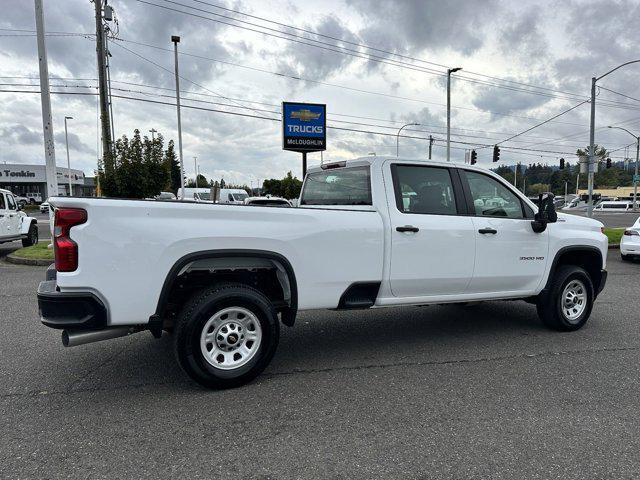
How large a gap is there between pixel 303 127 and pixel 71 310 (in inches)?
729

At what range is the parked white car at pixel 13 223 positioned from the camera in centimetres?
1286

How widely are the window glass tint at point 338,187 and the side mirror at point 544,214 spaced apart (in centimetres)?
199

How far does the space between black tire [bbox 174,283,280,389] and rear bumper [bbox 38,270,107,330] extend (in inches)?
23.4

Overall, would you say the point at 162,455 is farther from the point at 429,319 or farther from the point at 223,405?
the point at 429,319

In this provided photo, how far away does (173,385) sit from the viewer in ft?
12.6

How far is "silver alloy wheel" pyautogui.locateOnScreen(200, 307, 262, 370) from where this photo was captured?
3672 millimetres

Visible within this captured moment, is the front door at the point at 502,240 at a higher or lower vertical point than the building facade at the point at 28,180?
lower

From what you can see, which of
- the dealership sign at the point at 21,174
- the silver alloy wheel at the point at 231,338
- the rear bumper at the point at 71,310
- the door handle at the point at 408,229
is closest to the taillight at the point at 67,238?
the rear bumper at the point at 71,310

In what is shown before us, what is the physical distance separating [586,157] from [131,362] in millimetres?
21159

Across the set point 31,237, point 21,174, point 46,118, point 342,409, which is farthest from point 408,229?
point 21,174

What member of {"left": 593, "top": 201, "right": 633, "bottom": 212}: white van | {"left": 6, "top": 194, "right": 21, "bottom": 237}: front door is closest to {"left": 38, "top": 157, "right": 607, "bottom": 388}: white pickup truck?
{"left": 6, "top": 194, "right": 21, "bottom": 237}: front door

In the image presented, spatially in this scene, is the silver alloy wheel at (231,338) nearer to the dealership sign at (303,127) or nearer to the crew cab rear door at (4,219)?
the crew cab rear door at (4,219)

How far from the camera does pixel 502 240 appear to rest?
489 centimetres

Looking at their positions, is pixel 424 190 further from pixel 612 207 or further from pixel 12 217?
pixel 612 207
